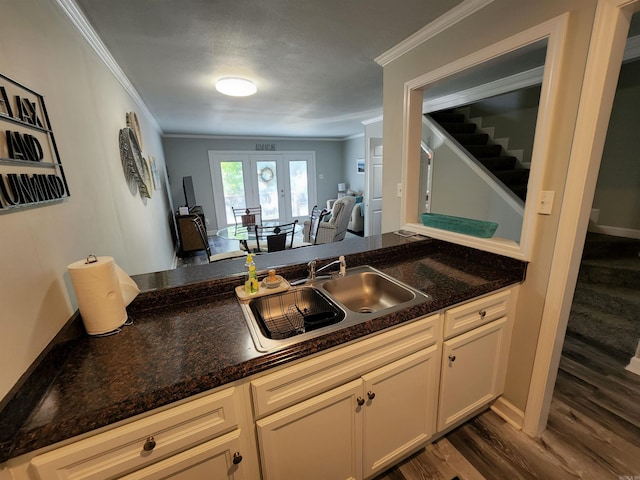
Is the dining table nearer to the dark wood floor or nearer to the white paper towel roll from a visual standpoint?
the white paper towel roll

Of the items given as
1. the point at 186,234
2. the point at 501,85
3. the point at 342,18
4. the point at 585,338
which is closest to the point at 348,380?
the point at 342,18

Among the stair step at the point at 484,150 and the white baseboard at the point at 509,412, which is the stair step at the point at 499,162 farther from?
the white baseboard at the point at 509,412

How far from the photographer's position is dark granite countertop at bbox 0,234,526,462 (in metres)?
0.69

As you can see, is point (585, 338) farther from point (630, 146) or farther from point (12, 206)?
point (12, 206)

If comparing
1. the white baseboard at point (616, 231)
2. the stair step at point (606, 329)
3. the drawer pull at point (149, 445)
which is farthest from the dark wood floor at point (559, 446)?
the white baseboard at point (616, 231)

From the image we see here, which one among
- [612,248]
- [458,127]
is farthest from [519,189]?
[458,127]

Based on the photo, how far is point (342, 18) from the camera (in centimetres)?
159

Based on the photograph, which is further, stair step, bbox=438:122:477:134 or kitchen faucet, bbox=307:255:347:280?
stair step, bbox=438:122:477:134

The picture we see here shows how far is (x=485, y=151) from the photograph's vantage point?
3514mm

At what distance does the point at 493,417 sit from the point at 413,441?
67cm

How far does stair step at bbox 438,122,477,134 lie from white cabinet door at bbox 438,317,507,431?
287cm

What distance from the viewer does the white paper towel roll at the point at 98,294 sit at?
932 millimetres

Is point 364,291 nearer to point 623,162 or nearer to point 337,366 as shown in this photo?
point 337,366

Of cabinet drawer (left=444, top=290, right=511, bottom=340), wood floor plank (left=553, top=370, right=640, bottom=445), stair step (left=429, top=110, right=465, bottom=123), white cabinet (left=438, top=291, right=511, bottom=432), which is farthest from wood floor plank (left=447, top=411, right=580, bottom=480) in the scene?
stair step (left=429, top=110, right=465, bottom=123)
